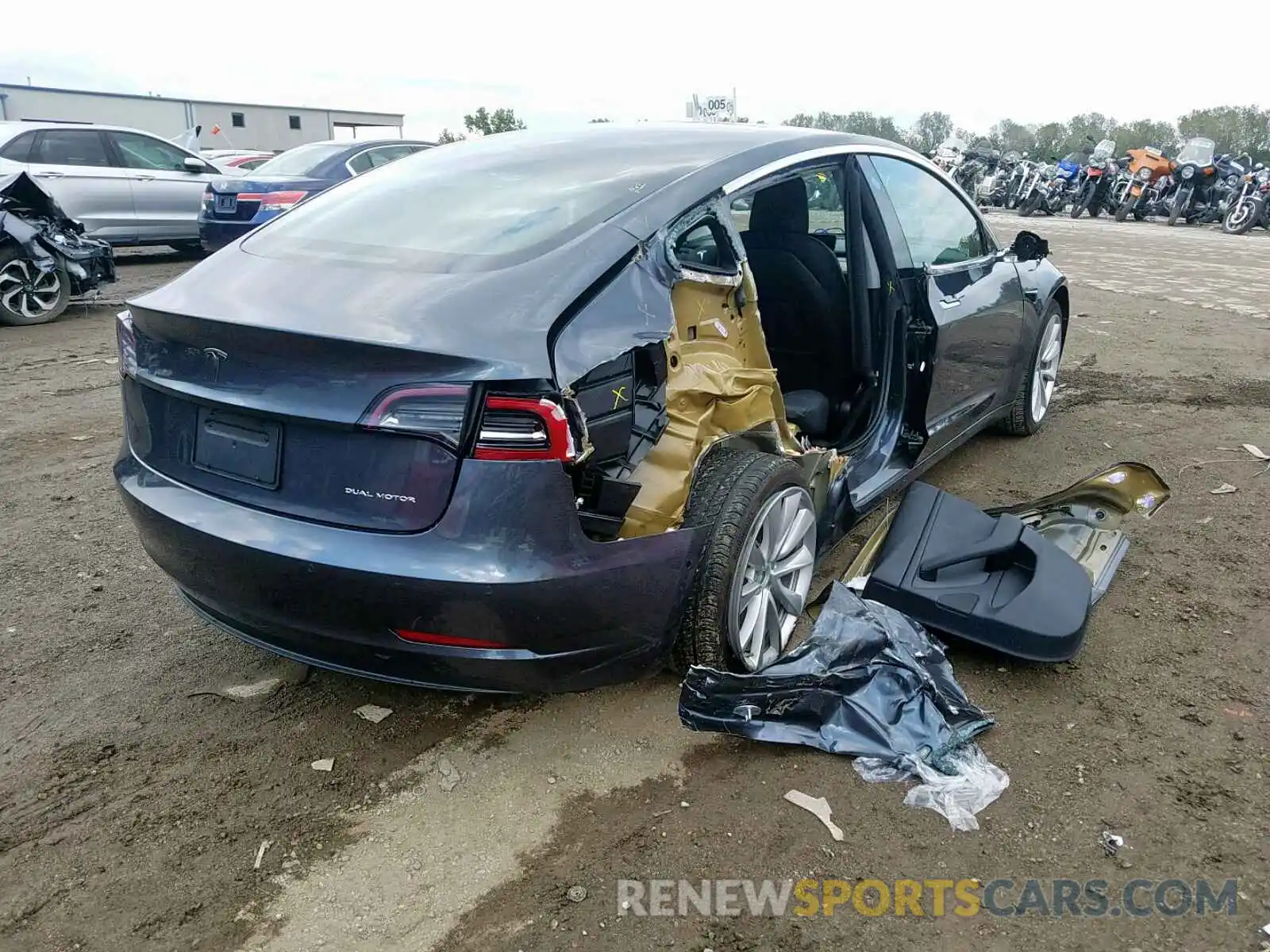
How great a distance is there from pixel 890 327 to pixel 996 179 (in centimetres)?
2372

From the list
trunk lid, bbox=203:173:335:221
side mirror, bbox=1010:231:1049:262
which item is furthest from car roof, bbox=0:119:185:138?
side mirror, bbox=1010:231:1049:262

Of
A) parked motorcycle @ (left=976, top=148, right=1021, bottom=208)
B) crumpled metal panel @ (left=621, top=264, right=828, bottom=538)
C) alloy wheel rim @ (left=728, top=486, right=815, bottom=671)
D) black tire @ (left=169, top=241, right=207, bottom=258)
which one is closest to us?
crumpled metal panel @ (left=621, top=264, right=828, bottom=538)

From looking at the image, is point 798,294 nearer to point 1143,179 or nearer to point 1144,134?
point 1143,179

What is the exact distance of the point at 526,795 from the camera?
2453 millimetres

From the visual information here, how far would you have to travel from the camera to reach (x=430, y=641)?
2.25 meters

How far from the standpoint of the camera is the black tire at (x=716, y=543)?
258 cm

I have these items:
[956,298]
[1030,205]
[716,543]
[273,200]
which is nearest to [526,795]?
[716,543]

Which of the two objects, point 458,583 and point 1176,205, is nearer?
point 458,583

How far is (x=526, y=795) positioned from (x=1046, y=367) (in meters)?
4.07

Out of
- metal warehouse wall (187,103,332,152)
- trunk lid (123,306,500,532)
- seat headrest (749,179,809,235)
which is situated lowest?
metal warehouse wall (187,103,332,152)

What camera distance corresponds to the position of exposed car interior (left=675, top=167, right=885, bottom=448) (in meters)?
3.73

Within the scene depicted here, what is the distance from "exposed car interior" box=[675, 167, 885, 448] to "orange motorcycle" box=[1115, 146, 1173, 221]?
20823 mm

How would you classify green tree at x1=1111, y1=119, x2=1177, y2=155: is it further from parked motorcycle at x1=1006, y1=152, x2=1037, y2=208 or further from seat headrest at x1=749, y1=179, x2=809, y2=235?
seat headrest at x1=749, y1=179, x2=809, y2=235

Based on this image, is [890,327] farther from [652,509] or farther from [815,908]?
[815,908]
